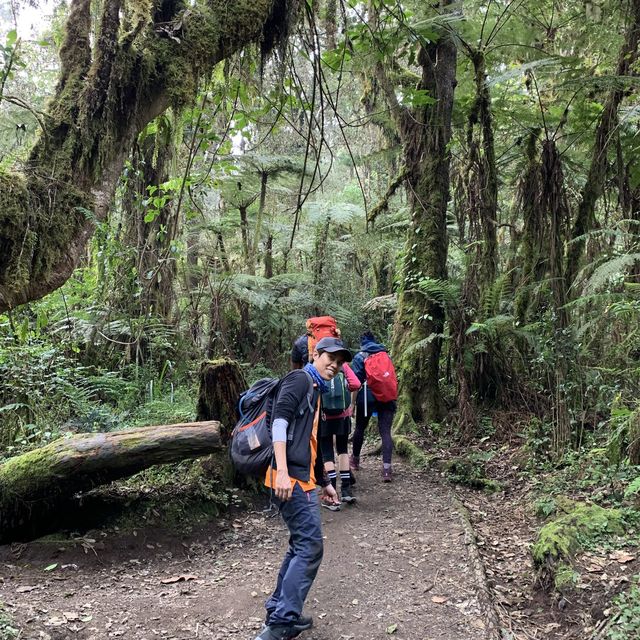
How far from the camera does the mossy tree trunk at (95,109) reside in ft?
9.87

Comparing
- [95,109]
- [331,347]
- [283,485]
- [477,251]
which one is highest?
[95,109]

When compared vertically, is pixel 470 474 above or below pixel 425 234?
below

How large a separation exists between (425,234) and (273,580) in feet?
21.7

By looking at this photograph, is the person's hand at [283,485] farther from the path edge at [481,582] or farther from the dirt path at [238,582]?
the path edge at [481,582]

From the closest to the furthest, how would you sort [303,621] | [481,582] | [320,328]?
[303,621]
[481,582]
[320,328]

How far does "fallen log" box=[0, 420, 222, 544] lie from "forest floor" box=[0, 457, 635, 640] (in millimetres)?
270

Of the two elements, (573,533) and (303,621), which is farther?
(573,533)

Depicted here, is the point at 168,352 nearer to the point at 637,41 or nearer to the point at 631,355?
the point at 631,355

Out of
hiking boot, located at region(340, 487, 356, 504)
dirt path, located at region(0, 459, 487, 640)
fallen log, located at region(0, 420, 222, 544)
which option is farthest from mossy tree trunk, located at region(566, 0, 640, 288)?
fallen log, located at region(0, 420, 222, 544)

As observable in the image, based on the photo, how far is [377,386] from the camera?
6738 mm

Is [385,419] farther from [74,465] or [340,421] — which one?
[74,465]

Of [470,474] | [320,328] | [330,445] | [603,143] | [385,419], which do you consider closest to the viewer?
[320,328]

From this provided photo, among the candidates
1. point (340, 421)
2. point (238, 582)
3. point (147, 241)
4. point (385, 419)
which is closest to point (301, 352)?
point (340, 421)

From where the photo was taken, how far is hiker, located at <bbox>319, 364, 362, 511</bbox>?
5969 mm
